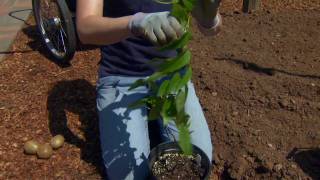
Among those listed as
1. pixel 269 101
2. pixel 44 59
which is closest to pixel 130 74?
pixel 269 101

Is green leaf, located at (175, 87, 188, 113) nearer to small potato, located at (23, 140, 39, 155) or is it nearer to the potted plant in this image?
the potted plant

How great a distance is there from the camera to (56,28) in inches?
143

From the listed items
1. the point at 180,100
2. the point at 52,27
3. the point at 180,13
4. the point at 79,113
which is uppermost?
the point at 180,13

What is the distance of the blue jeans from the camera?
2332 millimetres

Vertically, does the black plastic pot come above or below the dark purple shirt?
below

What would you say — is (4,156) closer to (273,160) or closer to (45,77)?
(45,77)

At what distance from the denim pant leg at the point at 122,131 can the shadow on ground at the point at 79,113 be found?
0.26m

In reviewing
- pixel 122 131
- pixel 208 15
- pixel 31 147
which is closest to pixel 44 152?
pixel 31 147

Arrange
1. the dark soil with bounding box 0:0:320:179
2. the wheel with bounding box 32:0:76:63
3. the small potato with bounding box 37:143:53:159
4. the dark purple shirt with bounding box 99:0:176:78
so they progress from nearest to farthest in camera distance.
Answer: the dark purple shirt with bounding box 99:0:176:78 < the dark soil with bounding box 0:0:320:179 < the small potato with bounding box 37:143:53:159 < the wheel with bounding box 32:0:76:63

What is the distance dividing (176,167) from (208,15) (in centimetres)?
63

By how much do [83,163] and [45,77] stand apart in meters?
0.96

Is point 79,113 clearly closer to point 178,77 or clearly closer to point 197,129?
point 197,129

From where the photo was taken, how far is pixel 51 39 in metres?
3.83

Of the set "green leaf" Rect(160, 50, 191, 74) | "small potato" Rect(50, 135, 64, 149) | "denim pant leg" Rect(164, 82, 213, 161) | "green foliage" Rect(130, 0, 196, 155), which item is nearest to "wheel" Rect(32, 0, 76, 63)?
"small potato" Rect(50, 135, 64, 149)
